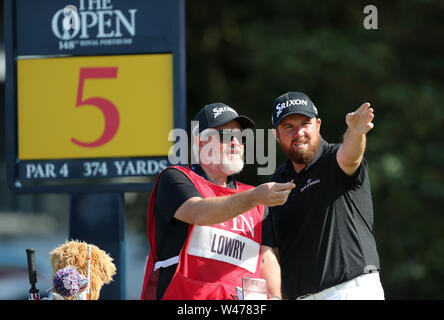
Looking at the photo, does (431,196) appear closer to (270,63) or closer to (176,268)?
(270,63)

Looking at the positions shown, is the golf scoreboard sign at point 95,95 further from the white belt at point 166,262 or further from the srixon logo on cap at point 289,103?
the white belt at point 166,262

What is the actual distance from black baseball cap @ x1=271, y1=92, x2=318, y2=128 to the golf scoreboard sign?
0.98 metres

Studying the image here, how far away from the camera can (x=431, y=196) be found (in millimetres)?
8711

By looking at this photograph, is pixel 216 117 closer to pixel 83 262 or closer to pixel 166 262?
pixel 166 262

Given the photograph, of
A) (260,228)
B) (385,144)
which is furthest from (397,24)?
(260,228)

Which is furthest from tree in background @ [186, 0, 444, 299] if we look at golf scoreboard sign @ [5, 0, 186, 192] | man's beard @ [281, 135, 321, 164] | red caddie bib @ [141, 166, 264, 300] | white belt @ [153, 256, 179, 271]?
white belt @ [153, 256, 179, 271]

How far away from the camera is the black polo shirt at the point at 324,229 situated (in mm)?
3430

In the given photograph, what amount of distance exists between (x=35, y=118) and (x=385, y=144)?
5367 millimetres

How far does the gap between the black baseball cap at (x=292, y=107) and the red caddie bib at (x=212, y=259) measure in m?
0.51

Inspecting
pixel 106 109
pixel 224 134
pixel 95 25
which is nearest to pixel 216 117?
pixel 224 134

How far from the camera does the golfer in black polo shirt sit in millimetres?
3406

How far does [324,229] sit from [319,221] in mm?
47
